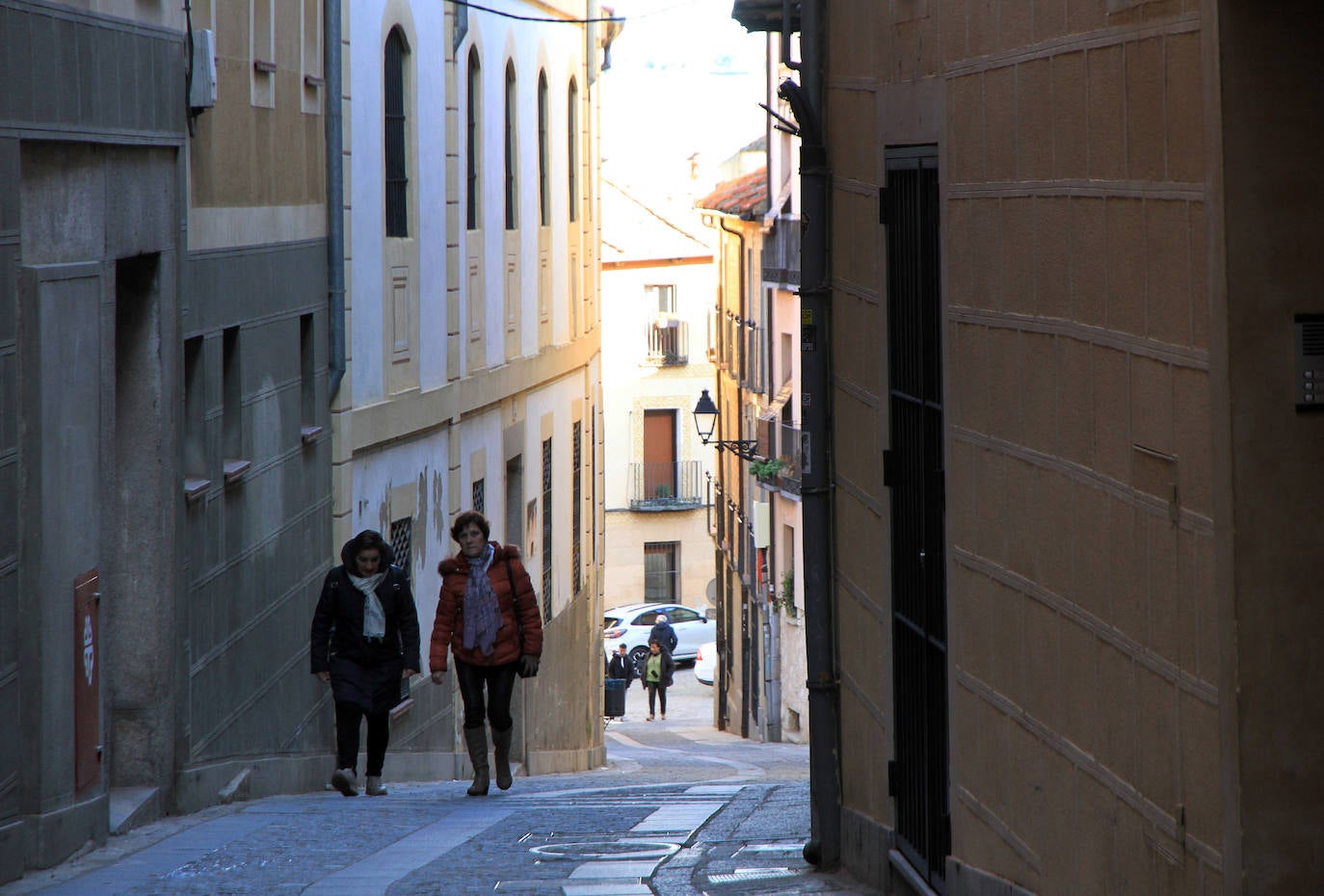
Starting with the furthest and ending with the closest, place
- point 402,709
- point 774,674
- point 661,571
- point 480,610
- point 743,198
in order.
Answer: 1. point 661,571
2. point 743,198
3. point 774,674
4. point 402,709
5. point 480,610

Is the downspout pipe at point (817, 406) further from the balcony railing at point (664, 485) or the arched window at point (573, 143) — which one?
the balcony railing at point (664, 485)

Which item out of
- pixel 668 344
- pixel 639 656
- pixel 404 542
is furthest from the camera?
pixel 668 344

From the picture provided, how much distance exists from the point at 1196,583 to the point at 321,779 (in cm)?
1144

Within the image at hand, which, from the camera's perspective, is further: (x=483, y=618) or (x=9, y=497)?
(x=483, y=618)

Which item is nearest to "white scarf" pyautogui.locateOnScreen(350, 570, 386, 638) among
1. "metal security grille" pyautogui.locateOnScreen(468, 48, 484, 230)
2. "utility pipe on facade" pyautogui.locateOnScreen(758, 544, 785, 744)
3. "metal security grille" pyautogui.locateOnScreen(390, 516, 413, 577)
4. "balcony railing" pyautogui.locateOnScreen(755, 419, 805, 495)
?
"metal security grille" pyautogui.locateOnScreen(390, 516, 413, 577)

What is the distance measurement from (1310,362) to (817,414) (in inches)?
191

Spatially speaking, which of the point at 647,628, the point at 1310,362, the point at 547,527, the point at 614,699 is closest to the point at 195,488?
the point at 1310,362

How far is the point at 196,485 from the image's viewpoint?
1162 centimetres

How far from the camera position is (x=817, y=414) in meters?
9.02

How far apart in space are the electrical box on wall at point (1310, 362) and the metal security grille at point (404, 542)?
14397mm

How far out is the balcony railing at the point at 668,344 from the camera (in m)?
56.8

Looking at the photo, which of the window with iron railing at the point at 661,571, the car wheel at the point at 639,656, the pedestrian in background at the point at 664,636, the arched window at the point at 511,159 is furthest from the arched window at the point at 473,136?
the window with iron railing at the point at 661,571

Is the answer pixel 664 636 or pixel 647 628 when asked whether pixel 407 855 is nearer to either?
pixel 664 636

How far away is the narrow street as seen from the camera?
8.00 m
